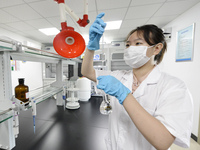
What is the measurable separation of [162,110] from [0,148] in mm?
1104

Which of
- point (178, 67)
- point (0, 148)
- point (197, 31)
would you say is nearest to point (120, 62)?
point (178, 67)

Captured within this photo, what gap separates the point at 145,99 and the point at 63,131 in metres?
0.83

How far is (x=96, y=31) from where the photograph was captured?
0.54 metres

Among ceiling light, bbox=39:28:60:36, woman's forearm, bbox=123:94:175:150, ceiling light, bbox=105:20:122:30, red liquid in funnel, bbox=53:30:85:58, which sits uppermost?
ceiling light, bbox=105:20:122:30

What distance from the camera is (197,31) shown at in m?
1.54

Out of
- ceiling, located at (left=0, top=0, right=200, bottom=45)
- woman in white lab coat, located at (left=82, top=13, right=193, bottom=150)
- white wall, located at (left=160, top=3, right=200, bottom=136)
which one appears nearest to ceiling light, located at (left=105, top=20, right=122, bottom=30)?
ceiling, located at (left=0, top=0, right=200, bottom=45)

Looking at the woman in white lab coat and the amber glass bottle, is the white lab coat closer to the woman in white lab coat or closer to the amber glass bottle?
the woman in white lab coat

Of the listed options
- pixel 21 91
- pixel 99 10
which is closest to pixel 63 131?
pixel 21 91

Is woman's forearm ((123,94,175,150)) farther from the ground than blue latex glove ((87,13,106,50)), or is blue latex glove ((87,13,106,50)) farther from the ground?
blue latex glove ((87,13,106,50))

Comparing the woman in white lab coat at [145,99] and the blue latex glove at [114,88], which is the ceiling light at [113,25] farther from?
the blue latex glove at [114,88]

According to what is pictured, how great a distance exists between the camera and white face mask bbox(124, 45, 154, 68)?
63 centimetres

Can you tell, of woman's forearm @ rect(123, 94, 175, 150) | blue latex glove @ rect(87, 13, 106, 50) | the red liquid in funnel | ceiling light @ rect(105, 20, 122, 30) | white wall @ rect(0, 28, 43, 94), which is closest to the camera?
woman's forearm @ rect(123, 94, 175, 150)

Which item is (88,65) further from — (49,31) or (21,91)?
(49,31)

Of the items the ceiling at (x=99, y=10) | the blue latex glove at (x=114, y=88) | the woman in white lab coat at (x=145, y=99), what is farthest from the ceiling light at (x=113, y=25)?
the blue latex glove at (x=114, y=88)
